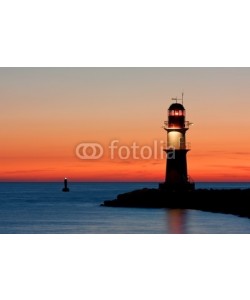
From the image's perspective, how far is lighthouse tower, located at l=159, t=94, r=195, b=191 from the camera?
31.6 meters

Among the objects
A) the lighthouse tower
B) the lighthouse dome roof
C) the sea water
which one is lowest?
the sea water

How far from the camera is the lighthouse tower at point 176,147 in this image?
31625 millimetres

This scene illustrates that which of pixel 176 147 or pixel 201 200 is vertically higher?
pixel 176 147

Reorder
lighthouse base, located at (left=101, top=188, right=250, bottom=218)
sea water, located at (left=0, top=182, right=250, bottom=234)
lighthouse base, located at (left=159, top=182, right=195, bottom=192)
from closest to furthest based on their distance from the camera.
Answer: sea water, located at (left=0, top=182, right=250, bottom=234), lighthouse base, located at (left=159, top=182, right=195, bottom=192), lighthouse base, located at (left=101, top=188, right=250, bottom=218)

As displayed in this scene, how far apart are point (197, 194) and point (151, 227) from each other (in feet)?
18.7

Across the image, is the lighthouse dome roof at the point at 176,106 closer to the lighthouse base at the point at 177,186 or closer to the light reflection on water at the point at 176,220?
the lighthouse base at the point at 177,186

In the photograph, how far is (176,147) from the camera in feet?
104

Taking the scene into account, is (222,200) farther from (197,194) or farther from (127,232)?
(127,232)

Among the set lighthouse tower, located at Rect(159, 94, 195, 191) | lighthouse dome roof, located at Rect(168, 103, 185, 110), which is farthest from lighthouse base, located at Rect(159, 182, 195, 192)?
lighthouse dome roof, located at Rect(168, 103, 185, 110)

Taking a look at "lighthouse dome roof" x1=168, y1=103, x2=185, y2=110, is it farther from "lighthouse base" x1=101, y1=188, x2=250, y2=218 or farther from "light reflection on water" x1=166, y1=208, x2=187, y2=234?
"light reflection on water" x1=166, y1=208, x2=187, y2=234

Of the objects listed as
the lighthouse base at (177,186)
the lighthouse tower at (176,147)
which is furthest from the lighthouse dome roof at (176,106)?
the lighthouse base at (177,186)

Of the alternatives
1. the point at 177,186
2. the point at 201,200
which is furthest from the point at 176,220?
the point at 201,200

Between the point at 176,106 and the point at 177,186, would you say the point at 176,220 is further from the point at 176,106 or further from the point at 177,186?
the point at 176,106
